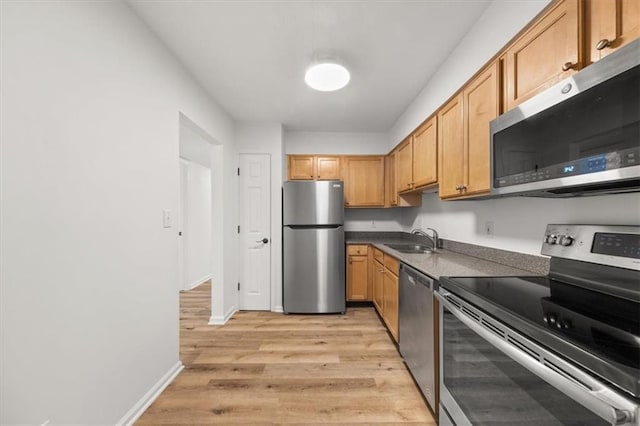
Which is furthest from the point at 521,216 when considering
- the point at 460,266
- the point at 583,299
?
the point at 583,299

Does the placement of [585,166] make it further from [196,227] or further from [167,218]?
[196,227]

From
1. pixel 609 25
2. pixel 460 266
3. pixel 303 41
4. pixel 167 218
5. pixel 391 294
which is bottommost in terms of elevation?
pixel 391 294

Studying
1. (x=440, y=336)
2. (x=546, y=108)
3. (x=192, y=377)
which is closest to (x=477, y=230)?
(x=440, y=336)

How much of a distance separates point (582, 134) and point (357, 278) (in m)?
2.81

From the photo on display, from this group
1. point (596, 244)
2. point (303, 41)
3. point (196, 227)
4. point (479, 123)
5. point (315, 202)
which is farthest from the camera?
point (196, 227)

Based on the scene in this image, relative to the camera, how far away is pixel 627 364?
1.83 ft

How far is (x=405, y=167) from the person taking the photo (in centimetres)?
295

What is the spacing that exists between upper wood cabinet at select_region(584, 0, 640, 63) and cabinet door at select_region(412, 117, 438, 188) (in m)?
1.23

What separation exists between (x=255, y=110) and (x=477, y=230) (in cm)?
262

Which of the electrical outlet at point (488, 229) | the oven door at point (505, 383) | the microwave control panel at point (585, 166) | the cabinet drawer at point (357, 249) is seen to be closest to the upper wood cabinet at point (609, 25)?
the microwave control panel at point (585, 166)

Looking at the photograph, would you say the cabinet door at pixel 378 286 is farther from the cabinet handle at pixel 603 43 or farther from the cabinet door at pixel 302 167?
the cabinet handle at pixel 603 43

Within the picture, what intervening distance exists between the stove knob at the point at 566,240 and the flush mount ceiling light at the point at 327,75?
1.75m

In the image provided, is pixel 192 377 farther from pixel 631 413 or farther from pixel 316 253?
pixel 631 413

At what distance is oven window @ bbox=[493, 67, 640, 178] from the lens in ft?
2.47
